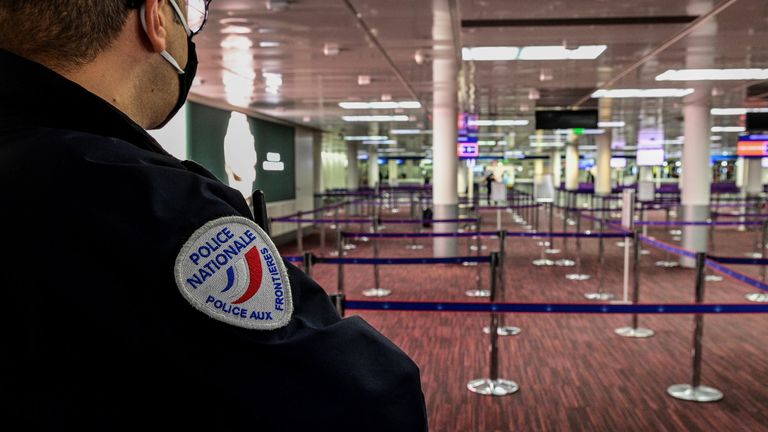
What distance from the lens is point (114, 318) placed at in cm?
→ 64

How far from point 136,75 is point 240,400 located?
0.47m

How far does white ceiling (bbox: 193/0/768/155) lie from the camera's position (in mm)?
5441

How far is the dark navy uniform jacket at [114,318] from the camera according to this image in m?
0.65

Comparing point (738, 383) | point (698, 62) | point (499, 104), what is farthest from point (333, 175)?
point (738, 383)

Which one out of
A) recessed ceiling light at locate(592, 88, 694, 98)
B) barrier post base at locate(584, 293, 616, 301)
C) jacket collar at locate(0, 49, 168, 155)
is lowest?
barrier post base at locate(584, 293, 616, 301)

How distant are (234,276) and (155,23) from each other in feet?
1.31

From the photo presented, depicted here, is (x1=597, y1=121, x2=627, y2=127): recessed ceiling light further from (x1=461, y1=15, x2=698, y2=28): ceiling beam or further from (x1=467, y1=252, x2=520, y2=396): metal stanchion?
(x1=467, y1=252, x2=520, y2=396): metal stanchion

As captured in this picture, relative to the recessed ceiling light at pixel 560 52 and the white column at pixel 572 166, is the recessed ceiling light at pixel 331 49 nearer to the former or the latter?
the recessed ceiling light at pixel 560 52

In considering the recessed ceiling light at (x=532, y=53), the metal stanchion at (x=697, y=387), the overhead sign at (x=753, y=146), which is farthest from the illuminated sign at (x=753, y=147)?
the metal stanchion at (x=697, y=387)

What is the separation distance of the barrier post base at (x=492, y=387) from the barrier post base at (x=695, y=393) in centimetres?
130

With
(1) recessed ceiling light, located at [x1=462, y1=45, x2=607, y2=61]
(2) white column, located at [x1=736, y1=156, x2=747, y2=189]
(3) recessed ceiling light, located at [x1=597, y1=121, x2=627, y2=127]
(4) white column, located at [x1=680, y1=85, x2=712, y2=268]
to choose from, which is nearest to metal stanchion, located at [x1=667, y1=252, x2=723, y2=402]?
(1) recessed ceiling light, located at [x1=462, y1=45, x2=607, y2=61]

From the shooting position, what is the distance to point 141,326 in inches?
25.5

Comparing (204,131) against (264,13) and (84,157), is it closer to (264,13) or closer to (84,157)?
(264,13)

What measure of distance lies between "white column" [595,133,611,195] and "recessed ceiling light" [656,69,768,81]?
52.2 feet
